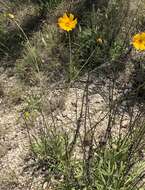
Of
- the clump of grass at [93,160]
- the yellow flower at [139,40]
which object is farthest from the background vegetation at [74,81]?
the yellow flower at [139,40]

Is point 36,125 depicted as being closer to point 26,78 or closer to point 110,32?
point 26,78

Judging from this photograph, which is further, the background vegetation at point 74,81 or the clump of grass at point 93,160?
the background vegetation at point 74,81

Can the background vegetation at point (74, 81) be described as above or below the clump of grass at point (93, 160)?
above

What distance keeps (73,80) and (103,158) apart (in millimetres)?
1128

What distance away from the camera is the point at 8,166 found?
390 cm

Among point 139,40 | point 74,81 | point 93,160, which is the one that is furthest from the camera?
point 74,81

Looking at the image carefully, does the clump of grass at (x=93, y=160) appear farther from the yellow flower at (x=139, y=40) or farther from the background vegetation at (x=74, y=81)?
the yellow flower at (x=139, y=40)

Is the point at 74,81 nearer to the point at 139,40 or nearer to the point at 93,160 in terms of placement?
the point at 93,160

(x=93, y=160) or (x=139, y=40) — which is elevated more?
(x=139, y=40)

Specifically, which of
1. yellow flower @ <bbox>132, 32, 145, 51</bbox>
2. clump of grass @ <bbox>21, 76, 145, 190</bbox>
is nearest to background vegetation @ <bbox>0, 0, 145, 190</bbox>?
clump of grass @ <bbox>21, 76, 145, 190</bbox>

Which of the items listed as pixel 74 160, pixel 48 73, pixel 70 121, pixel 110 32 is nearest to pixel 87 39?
pixel 110 32

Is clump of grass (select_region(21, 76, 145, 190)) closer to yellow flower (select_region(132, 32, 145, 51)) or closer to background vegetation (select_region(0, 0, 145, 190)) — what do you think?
background vegetation (select_region(0, 0, 145, 190))

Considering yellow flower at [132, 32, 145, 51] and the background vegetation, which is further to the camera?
the background vegetation

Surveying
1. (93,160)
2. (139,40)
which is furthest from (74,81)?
(139,40)
